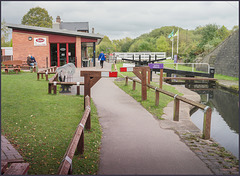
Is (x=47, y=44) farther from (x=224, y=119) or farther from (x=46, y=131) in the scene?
(x=46, y=131)

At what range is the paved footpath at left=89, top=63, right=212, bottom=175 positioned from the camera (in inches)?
138

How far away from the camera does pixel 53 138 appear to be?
4.58 metres

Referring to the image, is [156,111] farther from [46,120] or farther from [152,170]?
[152,170]

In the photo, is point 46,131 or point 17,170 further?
point 46,131

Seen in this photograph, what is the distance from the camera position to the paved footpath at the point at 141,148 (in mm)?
3507

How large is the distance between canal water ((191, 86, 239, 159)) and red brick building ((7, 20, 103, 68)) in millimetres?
11600

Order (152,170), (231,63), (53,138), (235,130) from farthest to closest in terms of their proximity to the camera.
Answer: (231,63) < (235,130) < (53,138) < (152,170)

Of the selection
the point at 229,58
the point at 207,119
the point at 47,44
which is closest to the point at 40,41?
the point at 47,44

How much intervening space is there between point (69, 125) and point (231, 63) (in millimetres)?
17551

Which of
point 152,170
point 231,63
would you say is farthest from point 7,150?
point 231,63

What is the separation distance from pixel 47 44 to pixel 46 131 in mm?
17248

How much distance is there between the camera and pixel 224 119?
27.7 ft

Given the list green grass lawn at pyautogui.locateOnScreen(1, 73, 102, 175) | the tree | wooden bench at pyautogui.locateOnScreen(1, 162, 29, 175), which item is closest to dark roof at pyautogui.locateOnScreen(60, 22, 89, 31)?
the tree

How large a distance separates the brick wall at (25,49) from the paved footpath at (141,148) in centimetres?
1543
